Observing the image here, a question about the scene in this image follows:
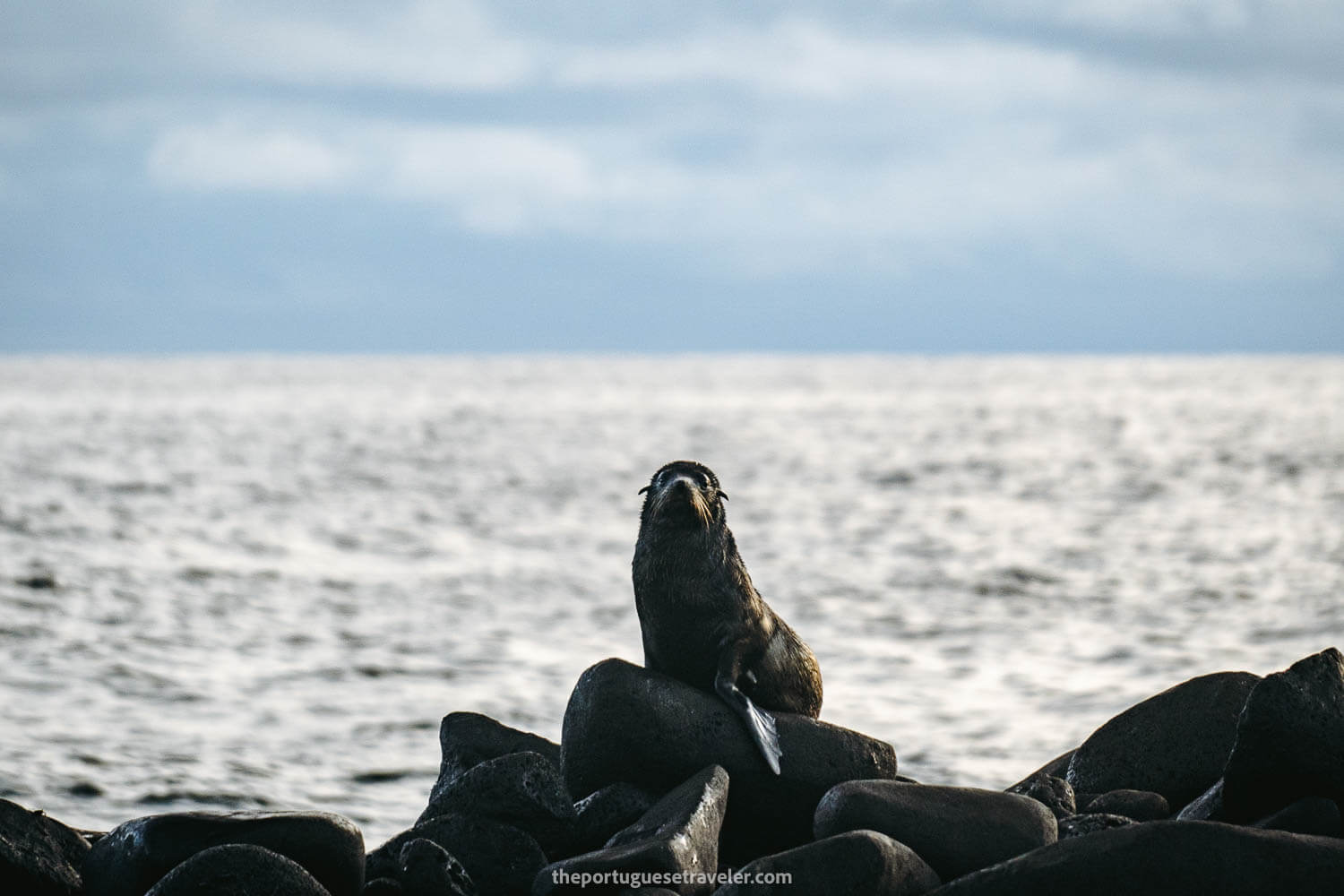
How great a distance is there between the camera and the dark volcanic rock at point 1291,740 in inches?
290

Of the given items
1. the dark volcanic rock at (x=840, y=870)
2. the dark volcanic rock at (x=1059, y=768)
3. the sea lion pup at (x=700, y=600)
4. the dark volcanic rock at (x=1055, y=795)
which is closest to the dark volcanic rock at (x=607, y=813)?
the sea lion pup at (x=700, y=600)

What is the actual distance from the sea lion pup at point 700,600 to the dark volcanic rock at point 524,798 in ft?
2.91

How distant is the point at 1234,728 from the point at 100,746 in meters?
10.3

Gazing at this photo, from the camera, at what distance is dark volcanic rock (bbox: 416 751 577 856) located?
7.90 m

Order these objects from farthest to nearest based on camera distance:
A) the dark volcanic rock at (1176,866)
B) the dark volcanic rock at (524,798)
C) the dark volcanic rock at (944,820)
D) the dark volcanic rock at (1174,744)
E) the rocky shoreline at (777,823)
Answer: the dark volcanic rock at (1174,744), the dark volcanic rock at (524,798), the dark volcanic rock at (944,820), the rocky shoreline at (777,823), the dark volcanic rock at (1176,866)

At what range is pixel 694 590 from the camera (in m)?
8.09

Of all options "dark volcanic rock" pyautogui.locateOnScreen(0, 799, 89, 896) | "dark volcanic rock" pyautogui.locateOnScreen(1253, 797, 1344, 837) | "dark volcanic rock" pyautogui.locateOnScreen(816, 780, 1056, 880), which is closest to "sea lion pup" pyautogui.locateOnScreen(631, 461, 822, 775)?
"dark volcanic rock" pyautogui.locateOnScreen(816, 780, 1056, 880)

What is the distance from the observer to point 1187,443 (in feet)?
209

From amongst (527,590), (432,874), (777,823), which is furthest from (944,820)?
(527,590)

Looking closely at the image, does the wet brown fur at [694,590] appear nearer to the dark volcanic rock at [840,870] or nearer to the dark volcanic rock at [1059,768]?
the dark volcanic rock at [840,870]

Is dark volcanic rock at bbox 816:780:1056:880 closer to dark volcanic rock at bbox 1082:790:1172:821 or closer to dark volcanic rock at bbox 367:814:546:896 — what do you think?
dark volcanic rock at bbox 1082:790:1172:821

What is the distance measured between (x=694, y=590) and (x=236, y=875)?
268cm

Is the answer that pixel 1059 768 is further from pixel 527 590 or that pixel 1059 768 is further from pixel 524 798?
pixel 527 590

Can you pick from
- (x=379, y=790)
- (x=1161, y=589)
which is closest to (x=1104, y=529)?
(x=1161, y=589)
